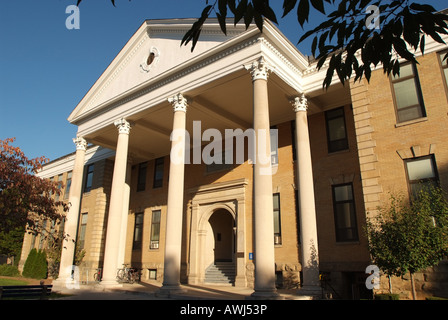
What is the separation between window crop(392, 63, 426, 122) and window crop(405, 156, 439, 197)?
1885 mm

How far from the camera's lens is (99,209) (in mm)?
29484

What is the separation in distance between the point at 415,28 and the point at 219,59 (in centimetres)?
1432

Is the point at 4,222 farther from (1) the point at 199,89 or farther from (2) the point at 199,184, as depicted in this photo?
(2) the point at 199,184

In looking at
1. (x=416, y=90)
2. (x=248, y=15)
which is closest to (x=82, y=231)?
(x=416, y=90)

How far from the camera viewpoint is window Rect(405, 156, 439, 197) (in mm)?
13961

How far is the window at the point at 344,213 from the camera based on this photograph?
706 inches

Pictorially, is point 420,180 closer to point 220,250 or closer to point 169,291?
point 169,291

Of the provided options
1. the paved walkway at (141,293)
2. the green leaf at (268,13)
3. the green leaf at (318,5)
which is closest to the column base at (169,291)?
the paved walkway at (141,293)

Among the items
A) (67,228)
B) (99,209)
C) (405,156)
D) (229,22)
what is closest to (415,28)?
(405,156)

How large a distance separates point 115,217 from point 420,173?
1521 cm

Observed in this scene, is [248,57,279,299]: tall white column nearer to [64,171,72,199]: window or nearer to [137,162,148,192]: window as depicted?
[137,162,148,192]: window

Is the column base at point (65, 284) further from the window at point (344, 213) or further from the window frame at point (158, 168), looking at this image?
the window at point (344, 213)

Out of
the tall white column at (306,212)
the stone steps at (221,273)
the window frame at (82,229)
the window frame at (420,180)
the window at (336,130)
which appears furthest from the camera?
the window frame at (82,229)

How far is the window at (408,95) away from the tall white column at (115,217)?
14.6 m
